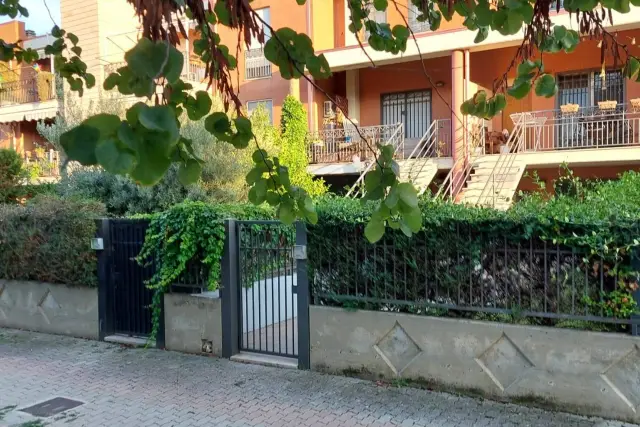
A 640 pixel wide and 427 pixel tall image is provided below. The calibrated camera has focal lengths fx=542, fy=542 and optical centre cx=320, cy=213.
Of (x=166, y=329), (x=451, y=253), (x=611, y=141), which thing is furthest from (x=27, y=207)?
(x=611, y=141)

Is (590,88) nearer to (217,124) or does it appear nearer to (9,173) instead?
(217,124)

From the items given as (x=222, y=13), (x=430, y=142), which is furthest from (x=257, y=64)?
(x=222, y=13)

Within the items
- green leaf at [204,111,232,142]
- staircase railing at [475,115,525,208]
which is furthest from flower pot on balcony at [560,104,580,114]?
green leaf at [204,111,232,142]

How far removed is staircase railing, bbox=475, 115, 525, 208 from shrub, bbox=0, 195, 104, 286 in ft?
26.9

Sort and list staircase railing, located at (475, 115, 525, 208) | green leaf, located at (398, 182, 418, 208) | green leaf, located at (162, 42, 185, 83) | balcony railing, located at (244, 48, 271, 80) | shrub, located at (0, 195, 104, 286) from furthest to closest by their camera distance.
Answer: balcony railing, located at (244, 48, 271, 80) → staircase railing, located at (475, 115, 525, 208) → shrub, located at (0, 195, 104, 286) → green leaf, located at (398, 182, 418, 208) → green leaf, located at (162, 42, 185, 83)

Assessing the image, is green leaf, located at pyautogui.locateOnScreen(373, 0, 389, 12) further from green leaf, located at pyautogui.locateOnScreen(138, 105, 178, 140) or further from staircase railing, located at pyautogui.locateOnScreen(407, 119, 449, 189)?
staircase railing, located at pyautogui.locateOnScreen(407, 119, 449, 189)

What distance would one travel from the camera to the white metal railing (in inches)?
653

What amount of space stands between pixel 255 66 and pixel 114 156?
18.7m

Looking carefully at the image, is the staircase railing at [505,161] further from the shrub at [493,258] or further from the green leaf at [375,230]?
the green leaf at [375,230]

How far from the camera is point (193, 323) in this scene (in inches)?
293

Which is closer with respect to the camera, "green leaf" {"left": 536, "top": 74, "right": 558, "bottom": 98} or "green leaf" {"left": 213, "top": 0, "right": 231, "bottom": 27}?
"green leaf" {"left": 536, "top": 74, "right": 558, "bottom": 98}

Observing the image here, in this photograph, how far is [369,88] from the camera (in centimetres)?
1817

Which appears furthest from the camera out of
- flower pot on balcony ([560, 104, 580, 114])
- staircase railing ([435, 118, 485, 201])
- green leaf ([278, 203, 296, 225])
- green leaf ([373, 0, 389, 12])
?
staircase railing ([435, 118, 485, 201])

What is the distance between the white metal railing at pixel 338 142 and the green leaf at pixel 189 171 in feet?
46.6
